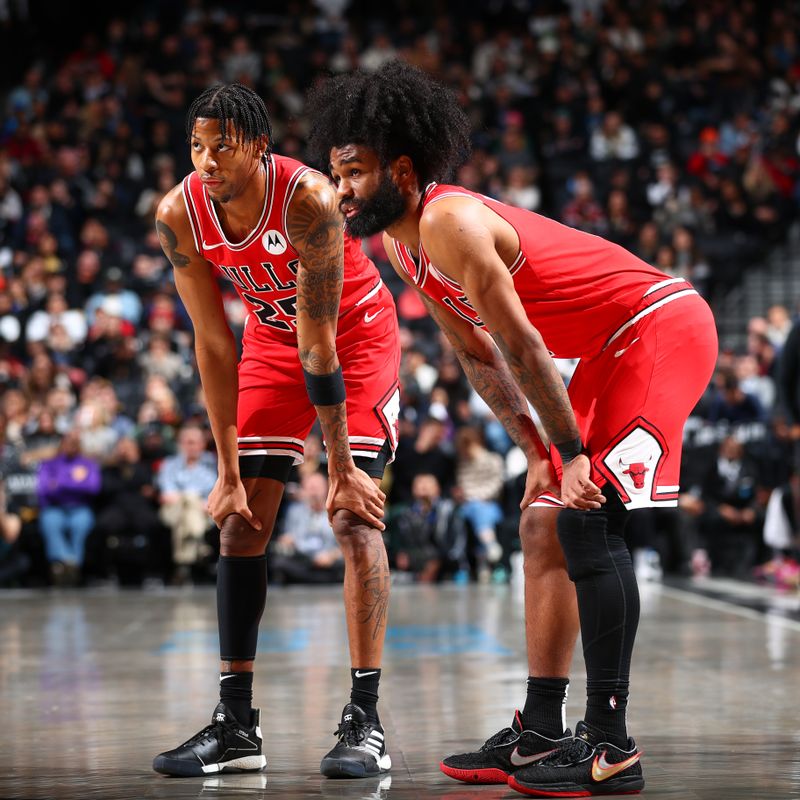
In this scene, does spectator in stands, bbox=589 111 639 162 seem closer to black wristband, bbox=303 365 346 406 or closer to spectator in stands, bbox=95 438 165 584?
spectator in stands, bbox=95 438 165 584

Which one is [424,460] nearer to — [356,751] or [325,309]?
[325,309]

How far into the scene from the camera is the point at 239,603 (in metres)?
3.73

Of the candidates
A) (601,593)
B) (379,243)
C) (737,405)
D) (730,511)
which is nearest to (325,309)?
(601,593)

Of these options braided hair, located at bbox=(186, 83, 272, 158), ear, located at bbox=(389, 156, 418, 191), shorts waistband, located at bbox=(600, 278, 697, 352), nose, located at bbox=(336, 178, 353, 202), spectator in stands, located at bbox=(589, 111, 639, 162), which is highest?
spectator in stands, located at bbox=(589, 111, 639, 162)

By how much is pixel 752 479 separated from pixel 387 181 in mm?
8080

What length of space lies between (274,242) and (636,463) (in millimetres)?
1197

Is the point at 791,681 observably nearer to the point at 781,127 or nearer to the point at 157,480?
the point at 157,480

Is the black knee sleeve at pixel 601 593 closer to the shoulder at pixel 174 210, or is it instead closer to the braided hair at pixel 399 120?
the braided hair at pixel 399 120

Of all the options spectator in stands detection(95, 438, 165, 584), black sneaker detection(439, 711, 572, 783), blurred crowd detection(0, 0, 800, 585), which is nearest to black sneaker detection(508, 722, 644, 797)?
black sneaker detection(439, 711, 572, 783)

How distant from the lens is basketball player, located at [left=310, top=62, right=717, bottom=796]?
3186 mm

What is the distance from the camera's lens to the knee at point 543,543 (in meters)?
3.41

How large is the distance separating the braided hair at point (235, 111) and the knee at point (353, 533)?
1063 millimetres

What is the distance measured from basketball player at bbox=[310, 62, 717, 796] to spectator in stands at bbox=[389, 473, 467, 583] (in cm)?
728

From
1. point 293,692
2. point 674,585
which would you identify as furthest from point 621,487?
point 674,585
